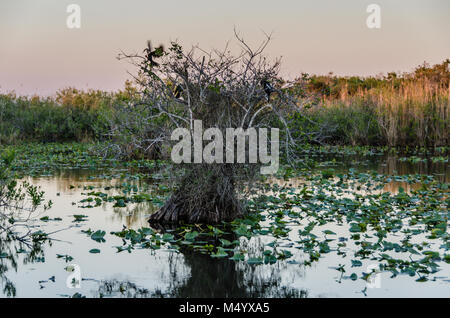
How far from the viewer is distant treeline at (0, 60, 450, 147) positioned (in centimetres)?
2006

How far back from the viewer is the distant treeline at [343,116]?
20.1m

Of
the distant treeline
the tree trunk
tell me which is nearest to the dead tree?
the tree trunk

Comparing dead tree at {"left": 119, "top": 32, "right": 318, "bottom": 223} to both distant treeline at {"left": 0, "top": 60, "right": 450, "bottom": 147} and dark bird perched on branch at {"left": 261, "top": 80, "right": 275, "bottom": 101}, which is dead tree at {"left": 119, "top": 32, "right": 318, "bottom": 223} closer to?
dark bird perched on branch at {"left": 261, "top": 80, "right": 275, "bottom": 101}

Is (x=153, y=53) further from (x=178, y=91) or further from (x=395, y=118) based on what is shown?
(x=395, y=118)

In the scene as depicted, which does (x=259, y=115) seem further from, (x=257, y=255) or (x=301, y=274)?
(x=301, y=274)

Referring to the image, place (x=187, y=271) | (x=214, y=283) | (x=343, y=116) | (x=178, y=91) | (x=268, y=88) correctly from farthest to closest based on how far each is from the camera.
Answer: (x=343, y=116) → (x=178, y=91) → (x=268, y=88) → (x=187, y=271) → (x=214, y=283)

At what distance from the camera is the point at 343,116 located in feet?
72.1

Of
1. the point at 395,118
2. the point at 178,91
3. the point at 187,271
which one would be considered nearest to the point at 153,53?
the point at 178,91

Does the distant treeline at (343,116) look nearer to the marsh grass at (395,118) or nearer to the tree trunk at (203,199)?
the marsh grass at (395,118)

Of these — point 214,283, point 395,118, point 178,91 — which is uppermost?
point 395,118
